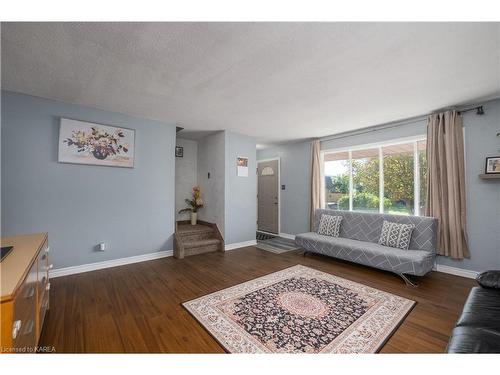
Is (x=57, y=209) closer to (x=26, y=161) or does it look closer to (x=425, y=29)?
(x=26, y=161)

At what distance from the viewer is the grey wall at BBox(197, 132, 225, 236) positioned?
449 centimetres

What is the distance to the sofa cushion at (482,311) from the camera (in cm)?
133

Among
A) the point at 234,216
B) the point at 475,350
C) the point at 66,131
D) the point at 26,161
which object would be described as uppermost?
the point at 66,131

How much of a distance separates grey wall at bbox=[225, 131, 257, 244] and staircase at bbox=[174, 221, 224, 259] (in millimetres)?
259

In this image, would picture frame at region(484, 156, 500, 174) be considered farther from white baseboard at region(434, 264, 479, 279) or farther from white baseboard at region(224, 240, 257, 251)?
white baseboard at region(224, 240, 257, 251)

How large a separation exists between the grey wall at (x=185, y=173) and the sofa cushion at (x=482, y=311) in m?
4.79

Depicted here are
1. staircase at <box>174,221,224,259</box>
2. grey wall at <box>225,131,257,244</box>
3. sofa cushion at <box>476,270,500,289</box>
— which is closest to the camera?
sofa cushion at <box>476,270,500,289</box>

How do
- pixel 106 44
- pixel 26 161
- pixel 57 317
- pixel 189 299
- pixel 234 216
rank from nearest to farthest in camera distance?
pixel 106 44 < pixel 57 317 < pixel 189 299 < pixel 26 161 < pixel 234 216

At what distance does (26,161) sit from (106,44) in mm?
2102

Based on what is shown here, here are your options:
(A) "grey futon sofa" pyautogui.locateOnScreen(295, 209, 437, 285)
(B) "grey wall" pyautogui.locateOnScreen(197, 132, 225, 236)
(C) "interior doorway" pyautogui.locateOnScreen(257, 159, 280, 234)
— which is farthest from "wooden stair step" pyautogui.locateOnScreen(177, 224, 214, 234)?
(C) "interior doorway" pyautogui.locateOnScreen(257, 159, 280, 234)

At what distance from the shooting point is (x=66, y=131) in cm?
298

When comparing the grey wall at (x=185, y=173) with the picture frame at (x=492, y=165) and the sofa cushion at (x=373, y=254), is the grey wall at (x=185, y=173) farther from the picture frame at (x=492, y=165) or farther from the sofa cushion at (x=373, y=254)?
the picture frame at (x=492, y=165)
